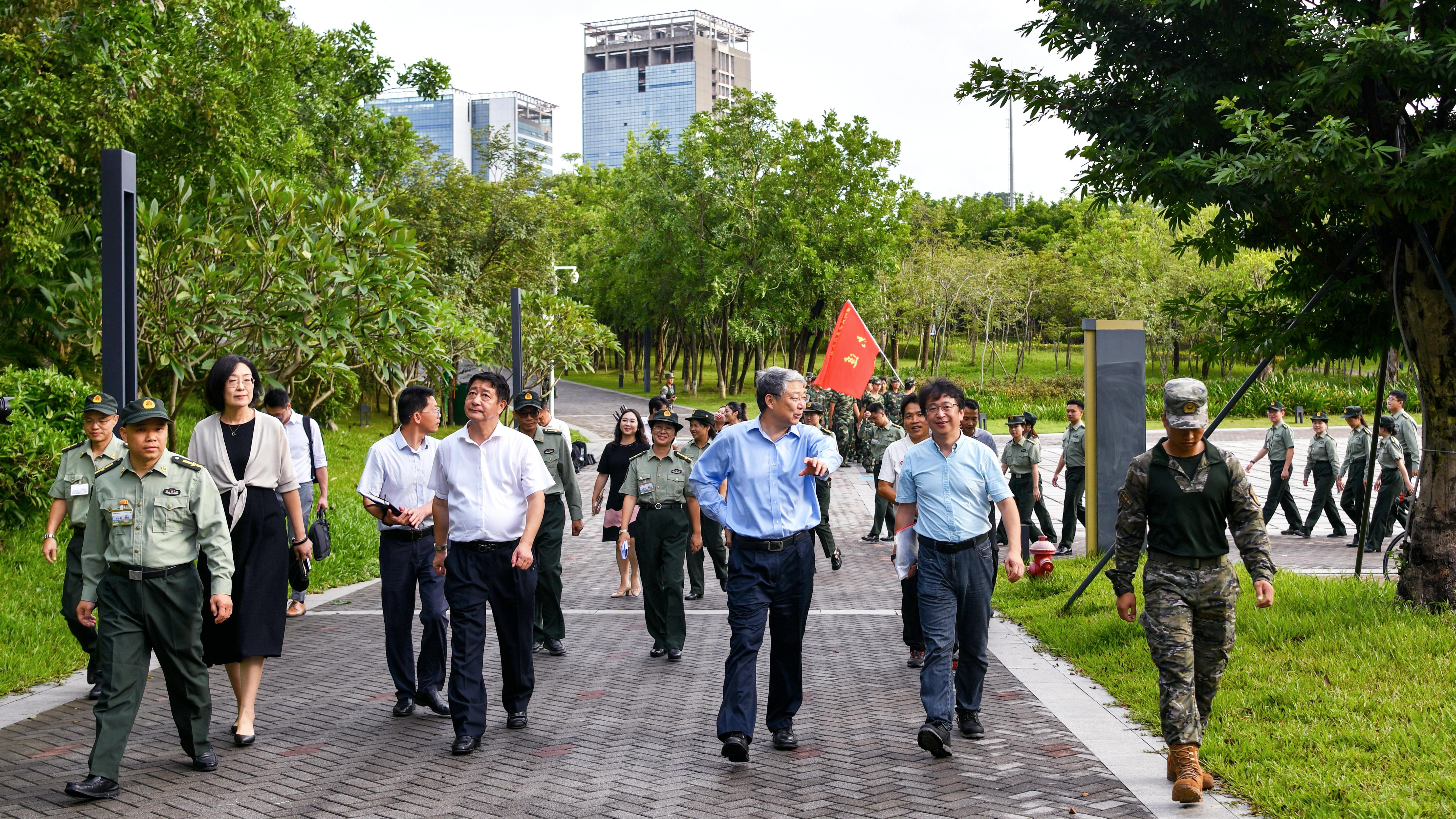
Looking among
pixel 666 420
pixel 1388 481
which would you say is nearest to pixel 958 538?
pixel 666 420

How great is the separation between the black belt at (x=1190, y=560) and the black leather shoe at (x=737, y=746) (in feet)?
6.71

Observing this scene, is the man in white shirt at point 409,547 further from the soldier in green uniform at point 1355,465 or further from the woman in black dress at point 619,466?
the soldier in green uniform at point 1355,465

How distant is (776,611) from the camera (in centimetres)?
602

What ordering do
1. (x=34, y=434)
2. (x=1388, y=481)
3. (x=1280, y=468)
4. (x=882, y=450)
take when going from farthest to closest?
(x=882, y=450) → (x=1280, y=468) → (x=1388, y=481) → (x=34, y=434)

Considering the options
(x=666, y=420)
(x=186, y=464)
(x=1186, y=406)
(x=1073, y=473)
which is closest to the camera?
(x=1186, y=406)

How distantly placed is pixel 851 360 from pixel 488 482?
15.1 metres

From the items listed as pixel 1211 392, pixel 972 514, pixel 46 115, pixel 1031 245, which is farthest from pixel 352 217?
pixel 1031 245

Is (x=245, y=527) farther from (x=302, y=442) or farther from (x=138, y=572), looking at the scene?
(x=302, y=442)

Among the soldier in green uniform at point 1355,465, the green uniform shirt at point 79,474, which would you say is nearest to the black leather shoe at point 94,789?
the green uniform shirt at point 79,474

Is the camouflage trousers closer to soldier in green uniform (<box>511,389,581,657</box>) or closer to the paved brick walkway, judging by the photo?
the paved brick walkway

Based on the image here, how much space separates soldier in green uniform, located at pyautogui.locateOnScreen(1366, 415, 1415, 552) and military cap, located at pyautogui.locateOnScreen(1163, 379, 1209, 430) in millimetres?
9546

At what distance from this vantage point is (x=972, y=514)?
614 cm

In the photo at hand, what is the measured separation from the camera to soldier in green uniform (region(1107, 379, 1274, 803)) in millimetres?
5125

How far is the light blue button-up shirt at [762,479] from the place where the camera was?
235 inches
